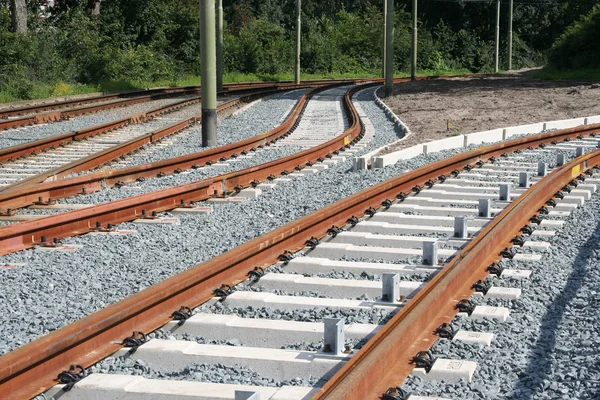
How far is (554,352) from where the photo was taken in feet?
17.4

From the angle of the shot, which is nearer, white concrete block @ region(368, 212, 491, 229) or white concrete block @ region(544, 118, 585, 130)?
white concrete block @ region(368, 212, 491, 229)

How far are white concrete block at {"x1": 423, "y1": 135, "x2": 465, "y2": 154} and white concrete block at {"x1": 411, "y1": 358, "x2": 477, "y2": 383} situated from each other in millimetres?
10862

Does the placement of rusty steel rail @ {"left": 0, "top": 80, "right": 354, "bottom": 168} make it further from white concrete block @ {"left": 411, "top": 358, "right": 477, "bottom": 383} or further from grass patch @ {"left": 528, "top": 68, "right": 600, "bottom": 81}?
grass patch @ {"left": 528, "top": 68, "right": 600, "bottom": 81}

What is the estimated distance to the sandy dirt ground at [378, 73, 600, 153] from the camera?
21.5 m

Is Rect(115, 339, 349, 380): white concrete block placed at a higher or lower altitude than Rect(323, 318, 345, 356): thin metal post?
lower

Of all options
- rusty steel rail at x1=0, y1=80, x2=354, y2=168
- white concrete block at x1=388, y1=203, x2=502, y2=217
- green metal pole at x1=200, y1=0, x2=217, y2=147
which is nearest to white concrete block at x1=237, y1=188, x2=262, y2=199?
white concrete block at x1=388, y1=203, x2=502, y2=217

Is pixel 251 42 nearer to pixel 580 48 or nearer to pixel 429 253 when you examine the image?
pixel 580 48

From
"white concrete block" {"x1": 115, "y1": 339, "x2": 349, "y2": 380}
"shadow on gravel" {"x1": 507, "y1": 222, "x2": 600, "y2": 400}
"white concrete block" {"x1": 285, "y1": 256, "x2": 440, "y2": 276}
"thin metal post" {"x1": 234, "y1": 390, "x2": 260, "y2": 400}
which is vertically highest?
"thin metal post" {"x1": 234, "y1": 390, "x2": 260, "y2": 400}

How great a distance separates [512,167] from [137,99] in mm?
17403

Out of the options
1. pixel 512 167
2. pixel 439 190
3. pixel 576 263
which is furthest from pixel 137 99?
pixel 576 263

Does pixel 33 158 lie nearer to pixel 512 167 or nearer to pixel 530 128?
pixel 512 167

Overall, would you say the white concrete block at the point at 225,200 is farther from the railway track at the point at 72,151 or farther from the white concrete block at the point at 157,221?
the railway track at the point at 72,151

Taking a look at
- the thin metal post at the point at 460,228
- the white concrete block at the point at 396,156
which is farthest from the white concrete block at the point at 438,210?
the white concrete block at the point at 396,156

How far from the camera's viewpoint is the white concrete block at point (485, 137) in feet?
57.1
